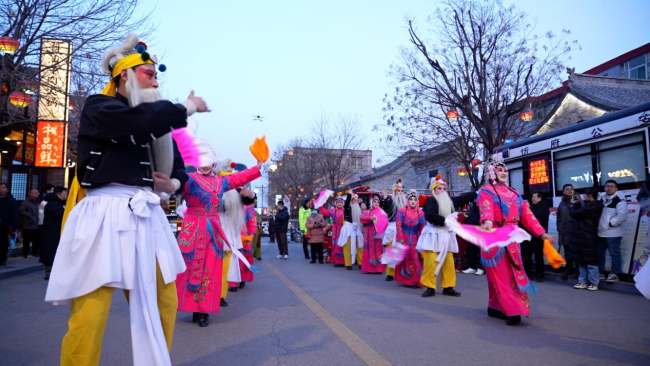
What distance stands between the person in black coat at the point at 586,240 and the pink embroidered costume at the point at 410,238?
2725 millimetres

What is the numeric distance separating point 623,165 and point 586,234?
1.61 m

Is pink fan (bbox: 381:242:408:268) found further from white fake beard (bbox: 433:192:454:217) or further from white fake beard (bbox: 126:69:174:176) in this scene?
white fake beard (bbox: 126:69:174:176)

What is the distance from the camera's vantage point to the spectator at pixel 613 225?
873 centimetres

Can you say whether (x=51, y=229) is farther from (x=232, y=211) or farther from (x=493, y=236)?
(x=493, y=236)

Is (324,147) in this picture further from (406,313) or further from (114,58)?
(114,58)

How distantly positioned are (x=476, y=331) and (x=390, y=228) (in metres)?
6.13

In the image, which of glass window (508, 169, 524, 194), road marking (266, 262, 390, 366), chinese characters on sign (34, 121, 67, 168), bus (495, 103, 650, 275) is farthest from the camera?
chinese characters on sign (34, 121, 67, 168)

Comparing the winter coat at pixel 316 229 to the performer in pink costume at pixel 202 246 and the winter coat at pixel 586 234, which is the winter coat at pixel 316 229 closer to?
the winter coat at pixel 586 234

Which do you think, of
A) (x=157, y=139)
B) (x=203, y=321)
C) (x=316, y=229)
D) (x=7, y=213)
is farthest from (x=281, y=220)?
(x=157, y=139)

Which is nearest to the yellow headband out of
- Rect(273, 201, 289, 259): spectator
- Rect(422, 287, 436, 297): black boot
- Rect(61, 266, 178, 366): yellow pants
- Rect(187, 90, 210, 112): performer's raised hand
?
Rect(187, 90, 210, 112): performer's raised hand

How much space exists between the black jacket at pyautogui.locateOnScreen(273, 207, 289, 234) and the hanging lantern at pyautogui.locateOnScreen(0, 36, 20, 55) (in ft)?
28.6

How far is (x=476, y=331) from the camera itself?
5.29 meters

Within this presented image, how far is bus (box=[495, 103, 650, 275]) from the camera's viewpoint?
29.2ft

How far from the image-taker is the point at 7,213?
1095cm
